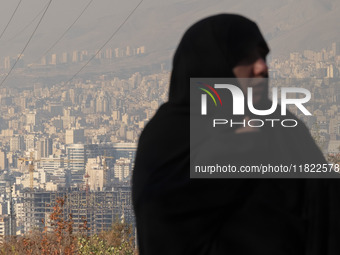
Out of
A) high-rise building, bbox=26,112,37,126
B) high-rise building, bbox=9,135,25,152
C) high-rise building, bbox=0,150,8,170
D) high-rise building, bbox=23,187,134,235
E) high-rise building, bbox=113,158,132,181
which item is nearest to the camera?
high-rise building, bbox=23,187,134,235

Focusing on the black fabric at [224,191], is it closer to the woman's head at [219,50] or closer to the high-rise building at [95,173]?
the woman's head at [219,50]

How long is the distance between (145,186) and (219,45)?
35 centimetres

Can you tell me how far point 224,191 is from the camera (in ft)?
4.94

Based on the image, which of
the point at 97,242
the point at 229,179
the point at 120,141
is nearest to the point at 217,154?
the point at 229,179

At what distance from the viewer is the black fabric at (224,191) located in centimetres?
150

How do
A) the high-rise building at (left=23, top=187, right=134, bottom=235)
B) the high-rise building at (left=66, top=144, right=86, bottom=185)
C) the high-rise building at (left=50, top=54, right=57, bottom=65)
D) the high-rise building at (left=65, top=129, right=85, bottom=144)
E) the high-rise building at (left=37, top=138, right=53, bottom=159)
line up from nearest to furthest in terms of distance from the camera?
the high-rise building at (left=23, top=187, right=134, bottom=235) < the high-rise building at (left=66, top=144, right=86, bottom=185) < the high-rise building at (left=65, top=129, right=85, bottom=144) < the high-rise building at (left=37, top=138, right=53, bottom=159) < the high-rise building at (left=50, top=54, right=57, bottom=65)

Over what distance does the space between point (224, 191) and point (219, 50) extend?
12.1 inches

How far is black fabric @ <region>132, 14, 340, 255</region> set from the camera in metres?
1.50

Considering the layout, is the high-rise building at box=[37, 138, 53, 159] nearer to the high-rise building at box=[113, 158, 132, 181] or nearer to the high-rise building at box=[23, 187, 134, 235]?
the high-rise building at box=[113, 158, 132, 181]

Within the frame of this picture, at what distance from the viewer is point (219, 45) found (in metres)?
1.55

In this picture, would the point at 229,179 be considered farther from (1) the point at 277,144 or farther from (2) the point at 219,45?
(2) the point at 219,45

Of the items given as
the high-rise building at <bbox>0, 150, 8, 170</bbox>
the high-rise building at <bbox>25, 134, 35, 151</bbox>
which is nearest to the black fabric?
the high-rise building at <bbox>0, 150, 8, 170</bbox>

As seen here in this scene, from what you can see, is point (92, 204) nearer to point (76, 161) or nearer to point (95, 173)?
point (95, 173)

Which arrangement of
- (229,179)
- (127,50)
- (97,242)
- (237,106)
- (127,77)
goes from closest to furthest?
(229,179) < (237,106) < (97,242) < (127,77) < (127,50)
